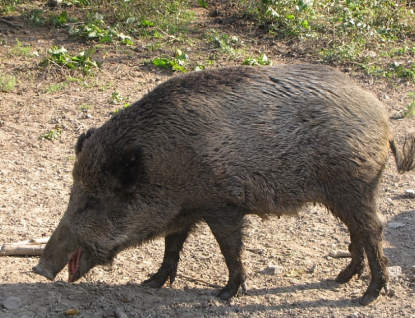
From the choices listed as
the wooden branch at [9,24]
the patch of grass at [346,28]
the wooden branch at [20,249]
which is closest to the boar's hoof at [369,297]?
the wooden branch at [20,249]

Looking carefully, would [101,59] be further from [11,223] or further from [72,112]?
[11,223]

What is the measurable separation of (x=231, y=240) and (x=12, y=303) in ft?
5.27

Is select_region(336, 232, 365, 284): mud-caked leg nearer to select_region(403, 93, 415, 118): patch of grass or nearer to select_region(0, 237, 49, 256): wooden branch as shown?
select_region(0, 237, 49, 256): wooden branch

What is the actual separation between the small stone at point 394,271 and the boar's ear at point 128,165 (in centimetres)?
221

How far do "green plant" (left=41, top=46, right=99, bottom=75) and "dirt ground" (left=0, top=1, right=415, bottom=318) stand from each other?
42cm

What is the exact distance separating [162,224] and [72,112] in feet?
11.4

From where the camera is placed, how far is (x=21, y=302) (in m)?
4.52

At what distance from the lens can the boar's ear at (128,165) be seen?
4.36 metres

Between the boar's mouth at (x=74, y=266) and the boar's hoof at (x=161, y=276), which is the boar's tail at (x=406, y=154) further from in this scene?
the boar's mouth at (x=74, y=266)

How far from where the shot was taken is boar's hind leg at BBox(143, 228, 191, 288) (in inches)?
196

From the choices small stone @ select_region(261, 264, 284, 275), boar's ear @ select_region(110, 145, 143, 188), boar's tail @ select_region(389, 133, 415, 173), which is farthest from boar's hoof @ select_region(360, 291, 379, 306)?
boar's ear @ select_region(110, 145, 143, 188)

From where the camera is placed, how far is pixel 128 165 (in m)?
4.39

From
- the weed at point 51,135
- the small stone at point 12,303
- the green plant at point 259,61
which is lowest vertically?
the weed at point 51,135

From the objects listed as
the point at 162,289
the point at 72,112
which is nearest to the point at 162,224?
the point at 162,289
